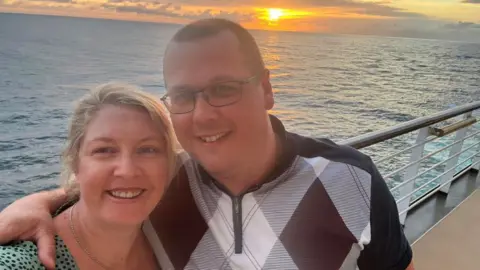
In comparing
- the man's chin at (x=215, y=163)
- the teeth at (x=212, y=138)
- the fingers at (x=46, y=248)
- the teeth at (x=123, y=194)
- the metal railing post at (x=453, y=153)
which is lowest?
the metal railing post at (x=453, y=153)

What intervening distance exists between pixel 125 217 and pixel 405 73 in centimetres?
3196

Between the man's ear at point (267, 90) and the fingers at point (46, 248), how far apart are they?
51 cm

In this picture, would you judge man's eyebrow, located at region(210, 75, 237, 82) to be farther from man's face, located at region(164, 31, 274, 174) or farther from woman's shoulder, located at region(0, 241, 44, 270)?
woman's shoulder, located at region(0, 241, 44, 270)

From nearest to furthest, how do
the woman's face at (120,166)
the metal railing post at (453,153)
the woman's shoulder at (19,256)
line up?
the woman's shoulder at (19,256) < the woman's face at (120,166) < the metal railing post at (453,153)

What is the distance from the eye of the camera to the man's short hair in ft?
3.25

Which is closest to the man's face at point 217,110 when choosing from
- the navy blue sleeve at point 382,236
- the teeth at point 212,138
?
the teeth at point 212,138

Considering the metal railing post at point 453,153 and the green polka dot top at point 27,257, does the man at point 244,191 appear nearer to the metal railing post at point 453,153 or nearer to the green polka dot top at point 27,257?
the green polka dot top at point 27,257

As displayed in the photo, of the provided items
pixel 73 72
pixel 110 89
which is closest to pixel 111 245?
pixel 110 89

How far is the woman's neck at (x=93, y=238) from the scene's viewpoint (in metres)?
0.89

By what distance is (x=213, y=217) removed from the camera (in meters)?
0.97

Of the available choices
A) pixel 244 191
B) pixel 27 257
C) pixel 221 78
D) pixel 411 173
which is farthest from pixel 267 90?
pixel 411 173

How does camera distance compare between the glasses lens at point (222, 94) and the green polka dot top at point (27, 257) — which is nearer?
the green polka dot top at point (27, 257)

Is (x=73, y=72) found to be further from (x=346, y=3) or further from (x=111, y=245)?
(x=111, y=245)

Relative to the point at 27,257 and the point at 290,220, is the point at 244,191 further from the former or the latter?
the point at 27,257
